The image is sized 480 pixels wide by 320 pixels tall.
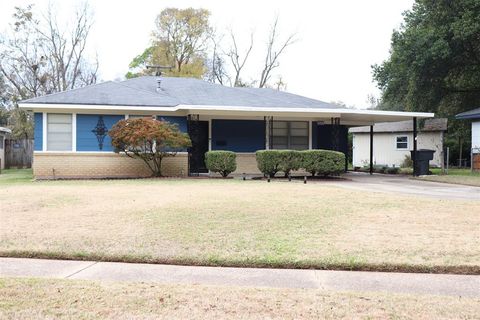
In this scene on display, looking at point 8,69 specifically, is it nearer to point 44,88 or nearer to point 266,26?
point 44,88

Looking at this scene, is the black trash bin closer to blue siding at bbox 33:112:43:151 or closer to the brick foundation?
the brick foundation

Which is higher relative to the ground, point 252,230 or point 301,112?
point 301,112

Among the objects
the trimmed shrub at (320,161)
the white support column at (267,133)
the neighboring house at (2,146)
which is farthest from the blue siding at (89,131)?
the neighboring house at (2,146)

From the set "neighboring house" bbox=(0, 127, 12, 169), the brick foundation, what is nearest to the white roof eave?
the brick foundation

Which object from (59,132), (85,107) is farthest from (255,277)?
(59,132)

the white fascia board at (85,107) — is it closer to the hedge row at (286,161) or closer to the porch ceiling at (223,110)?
the porch ceiling at (223,110)

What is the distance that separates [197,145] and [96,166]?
4.07m

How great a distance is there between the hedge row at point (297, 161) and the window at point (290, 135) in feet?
10.3

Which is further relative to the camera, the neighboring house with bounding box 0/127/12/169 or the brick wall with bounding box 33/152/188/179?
the neighboring house with bounding box 0/127/12/169

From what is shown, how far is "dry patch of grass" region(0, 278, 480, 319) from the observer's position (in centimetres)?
359

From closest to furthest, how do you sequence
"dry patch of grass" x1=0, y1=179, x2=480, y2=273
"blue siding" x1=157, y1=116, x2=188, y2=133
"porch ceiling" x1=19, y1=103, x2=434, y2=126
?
"dry patch of grass" x1=0, y1=179, x2=480, y2=273, "porch ceiling" x1=19, y1=103, x2=434, y2=126, "blue siding" x1=157, y1=116, x2=188, y2=133

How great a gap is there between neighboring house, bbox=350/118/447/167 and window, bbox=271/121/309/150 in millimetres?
13870

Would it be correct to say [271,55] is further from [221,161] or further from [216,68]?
[221,161]

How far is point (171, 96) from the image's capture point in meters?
20.5
